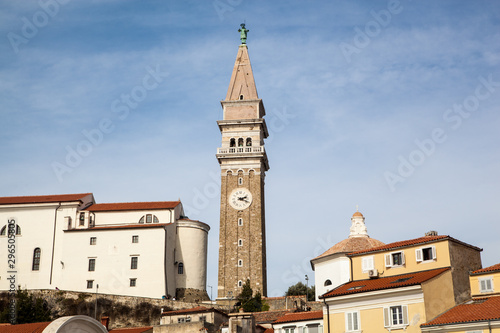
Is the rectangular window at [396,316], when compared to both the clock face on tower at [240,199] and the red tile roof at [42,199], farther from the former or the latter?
the red tile roof at [42,199]

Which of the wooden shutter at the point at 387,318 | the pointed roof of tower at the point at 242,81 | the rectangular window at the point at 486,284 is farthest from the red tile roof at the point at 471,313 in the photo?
the pointed roof of tower at the point at 242,81

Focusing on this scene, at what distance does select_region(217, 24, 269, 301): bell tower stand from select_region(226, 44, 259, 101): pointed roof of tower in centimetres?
11

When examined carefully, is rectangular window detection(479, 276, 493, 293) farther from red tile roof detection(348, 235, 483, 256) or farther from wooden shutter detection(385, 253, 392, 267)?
wooden shutter detection(385, 253, 392, 267)

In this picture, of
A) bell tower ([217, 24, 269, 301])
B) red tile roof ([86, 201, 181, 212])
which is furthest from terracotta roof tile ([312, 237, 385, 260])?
red tile roof ([86, 201, 181, 212])

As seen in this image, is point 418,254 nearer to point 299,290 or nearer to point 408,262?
point 408,262

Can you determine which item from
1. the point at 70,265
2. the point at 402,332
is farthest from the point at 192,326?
the point at 70,265

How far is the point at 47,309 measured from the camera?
2448 inches

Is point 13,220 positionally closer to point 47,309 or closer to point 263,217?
point 47,309

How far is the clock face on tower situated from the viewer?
72938 mm

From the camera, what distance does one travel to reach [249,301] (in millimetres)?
60125

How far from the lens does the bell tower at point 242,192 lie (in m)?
69.9

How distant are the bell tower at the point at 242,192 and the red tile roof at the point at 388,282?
33470mm

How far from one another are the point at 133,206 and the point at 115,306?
469 inches

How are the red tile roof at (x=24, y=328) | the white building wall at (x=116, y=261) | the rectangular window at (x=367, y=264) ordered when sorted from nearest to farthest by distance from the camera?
the red tile roof at (x=24, y=328) → the rectangular window at (x=367, y=264) → the white building wall at (x=116, y=261)
